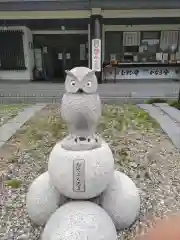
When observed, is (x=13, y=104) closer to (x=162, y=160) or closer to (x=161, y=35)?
(x=162, y=160)

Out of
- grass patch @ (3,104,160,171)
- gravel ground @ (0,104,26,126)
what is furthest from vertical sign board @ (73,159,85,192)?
gravel ground @ (0,104,26,126)

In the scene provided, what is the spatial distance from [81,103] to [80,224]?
82 centimetres

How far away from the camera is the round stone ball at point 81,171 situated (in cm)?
203

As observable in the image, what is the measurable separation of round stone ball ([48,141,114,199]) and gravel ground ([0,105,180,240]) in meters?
0.58

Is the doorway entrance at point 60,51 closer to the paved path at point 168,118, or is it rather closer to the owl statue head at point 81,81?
the paved path at point 168,118

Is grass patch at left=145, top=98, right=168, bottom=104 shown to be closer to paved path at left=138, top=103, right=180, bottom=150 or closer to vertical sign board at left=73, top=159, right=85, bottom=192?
paved path at left=138, top=103, right=180, bottom=150

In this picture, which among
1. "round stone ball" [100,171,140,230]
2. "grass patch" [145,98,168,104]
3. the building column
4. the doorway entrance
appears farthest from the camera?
the doorway entrance

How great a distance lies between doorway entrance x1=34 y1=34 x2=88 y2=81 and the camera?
13594mm

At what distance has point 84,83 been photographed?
1941 millimetres

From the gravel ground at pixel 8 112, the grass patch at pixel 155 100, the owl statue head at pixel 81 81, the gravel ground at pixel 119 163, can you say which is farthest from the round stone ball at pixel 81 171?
the grass patch at pixel 155 100

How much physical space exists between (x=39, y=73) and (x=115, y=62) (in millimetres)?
3628

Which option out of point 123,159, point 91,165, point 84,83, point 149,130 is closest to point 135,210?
point 91,165

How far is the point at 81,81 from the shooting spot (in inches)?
75.9

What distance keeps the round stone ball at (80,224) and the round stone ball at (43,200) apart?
181 millimetres
